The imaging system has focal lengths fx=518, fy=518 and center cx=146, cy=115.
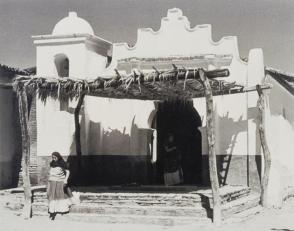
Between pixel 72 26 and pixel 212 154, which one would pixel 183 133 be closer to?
→ pixel 72 26


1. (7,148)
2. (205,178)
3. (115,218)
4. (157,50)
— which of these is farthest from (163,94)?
(7,148)

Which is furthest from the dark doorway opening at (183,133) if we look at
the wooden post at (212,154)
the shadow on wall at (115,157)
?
the wooden post at (212,154)

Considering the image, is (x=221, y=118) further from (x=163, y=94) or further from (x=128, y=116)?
(x=128, y=116)

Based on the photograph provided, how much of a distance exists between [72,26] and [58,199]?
5.76m

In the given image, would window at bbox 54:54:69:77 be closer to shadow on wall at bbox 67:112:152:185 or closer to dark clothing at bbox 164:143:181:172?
shadow on wall at bbox 67:112:152:185

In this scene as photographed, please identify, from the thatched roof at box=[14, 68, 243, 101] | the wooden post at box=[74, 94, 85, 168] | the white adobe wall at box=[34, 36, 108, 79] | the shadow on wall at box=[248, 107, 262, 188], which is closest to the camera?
the thatched roof at box=[14, 68, 243, 101]

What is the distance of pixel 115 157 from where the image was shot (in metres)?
15.8

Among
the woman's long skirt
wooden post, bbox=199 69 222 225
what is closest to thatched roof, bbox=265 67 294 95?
wooden post, bbox=199 69 222 225

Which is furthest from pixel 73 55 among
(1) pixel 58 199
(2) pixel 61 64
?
(1) pixel 58 199

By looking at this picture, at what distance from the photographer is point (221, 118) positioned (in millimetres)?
14734

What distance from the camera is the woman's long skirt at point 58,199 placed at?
1222 centimetres

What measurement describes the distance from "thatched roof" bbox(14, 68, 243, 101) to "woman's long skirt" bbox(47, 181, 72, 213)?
2.18 metres

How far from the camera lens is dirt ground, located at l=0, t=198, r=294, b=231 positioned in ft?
35.7

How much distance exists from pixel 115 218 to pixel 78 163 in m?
3.83
